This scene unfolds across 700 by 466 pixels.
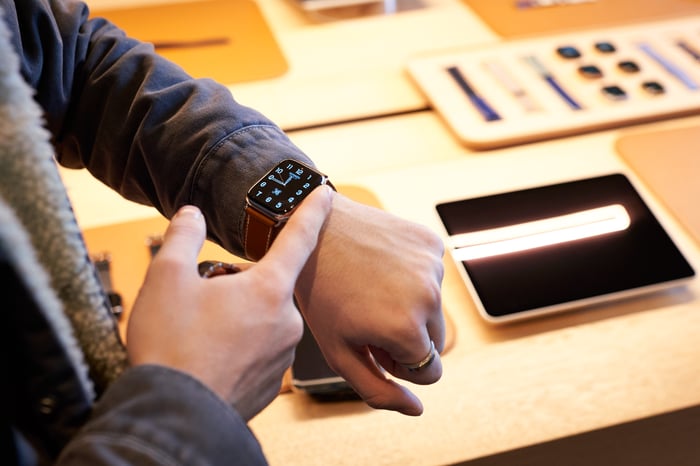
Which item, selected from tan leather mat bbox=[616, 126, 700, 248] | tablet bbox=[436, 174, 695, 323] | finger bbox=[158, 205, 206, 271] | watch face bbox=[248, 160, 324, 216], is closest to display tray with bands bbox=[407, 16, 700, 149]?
tan leather mat bbox=[616, 126, 700, 248]

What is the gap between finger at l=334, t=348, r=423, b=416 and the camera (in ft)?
1.77

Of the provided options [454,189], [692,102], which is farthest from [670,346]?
[692,102]

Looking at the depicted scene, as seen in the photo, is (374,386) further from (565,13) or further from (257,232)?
(565,13)

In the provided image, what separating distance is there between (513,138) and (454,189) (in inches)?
4.9

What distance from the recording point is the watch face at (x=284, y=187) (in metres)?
0.57

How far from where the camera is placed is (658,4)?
47.1 inches

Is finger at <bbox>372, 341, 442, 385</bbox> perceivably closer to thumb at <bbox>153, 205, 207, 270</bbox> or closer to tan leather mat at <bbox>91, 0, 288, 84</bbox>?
thumb at <bbox>153, 205, 207, 270</bbox>

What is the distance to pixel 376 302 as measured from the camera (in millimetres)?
530

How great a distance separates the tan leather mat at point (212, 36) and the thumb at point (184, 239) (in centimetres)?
61

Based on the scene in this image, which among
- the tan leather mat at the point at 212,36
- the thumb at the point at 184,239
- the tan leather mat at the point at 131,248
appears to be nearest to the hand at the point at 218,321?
the thumb at the point at 184,239

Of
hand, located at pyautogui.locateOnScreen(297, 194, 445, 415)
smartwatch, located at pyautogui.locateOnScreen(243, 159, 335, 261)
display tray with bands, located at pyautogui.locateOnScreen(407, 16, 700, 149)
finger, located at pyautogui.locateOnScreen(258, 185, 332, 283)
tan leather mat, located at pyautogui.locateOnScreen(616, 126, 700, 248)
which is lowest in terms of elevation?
tan leather mat, located at pyautogui.locateOnScreen(616, 126, 700, 248)

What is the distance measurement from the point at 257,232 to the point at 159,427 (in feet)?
0.84

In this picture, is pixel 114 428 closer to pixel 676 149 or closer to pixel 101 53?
pixel 101 53

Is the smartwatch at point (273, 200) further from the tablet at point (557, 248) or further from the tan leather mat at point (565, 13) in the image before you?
the tan leather mat at point (565, 13)
